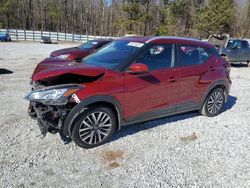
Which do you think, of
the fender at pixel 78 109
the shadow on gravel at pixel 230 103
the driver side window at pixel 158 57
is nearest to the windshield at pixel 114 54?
the driver side window at pixel 158 57

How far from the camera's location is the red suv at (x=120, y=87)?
3768 millimetres

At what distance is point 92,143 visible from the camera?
4094 mm

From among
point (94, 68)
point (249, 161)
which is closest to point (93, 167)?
point (94, 68)

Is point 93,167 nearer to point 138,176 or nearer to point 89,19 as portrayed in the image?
point 138,176

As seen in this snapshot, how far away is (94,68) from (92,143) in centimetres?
116

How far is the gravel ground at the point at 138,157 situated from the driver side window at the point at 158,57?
120 centimetres

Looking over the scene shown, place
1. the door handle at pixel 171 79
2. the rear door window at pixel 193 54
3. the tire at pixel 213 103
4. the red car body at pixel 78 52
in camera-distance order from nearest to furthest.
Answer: the door handle at pixel 171 79
the rear door window at pixel 193 54
the tire at pixel 213 103
the red car body at pixel 78 52

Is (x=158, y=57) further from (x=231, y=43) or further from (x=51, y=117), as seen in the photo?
(x=231, y=43)

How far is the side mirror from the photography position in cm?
408

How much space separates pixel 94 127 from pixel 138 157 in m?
0.80

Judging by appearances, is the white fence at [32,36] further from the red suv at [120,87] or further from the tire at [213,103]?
the tire at [213,103]

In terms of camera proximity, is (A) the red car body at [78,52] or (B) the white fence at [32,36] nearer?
(A) the red car body at [78,52]

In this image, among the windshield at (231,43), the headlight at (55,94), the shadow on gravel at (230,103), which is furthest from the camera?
the windshield at (231,43)

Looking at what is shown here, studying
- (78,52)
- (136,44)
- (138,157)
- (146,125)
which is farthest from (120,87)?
(78,52)
